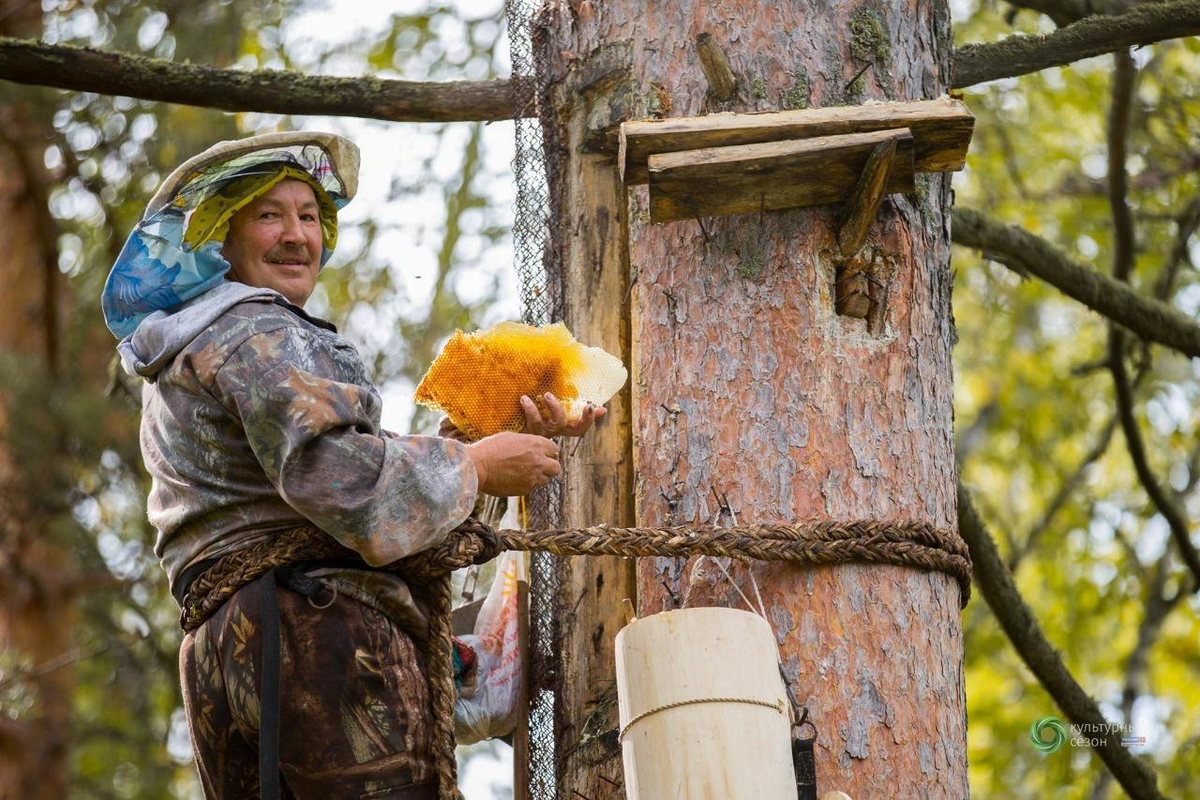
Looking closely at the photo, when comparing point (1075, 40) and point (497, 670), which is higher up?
point (1075, 40)

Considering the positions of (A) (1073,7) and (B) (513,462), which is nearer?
(B) (513,462)

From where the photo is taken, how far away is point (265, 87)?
3828 mm

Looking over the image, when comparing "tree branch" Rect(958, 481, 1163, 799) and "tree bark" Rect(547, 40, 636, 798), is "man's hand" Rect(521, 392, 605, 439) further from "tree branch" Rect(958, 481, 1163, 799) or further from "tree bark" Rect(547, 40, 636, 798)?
"tree branch" Rect(958, 481, 1163, 799)

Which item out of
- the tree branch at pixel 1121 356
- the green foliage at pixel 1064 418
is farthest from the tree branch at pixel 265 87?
the green foliage at pixel 1064 418

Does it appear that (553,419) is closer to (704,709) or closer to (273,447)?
(273,447)

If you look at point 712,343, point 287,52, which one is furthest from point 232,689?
point 287,52

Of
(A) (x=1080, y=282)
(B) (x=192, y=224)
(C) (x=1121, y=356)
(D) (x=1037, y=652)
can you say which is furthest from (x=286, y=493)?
(C) (x=1121, y=356)

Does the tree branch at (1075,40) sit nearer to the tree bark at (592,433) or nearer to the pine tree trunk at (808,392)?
the pine tree trunk at (808,392)

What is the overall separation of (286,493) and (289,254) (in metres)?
0.76

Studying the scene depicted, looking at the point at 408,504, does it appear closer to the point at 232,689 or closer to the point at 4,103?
the point at 232,689

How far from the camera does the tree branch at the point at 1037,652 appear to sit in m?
4.02

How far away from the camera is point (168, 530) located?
2.81m

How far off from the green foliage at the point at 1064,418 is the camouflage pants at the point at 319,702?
547 centimetres

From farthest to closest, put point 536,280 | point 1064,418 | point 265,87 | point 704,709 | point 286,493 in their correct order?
point 1064,418
point 265,87
point 536,280
point 286,493
point 704,709
